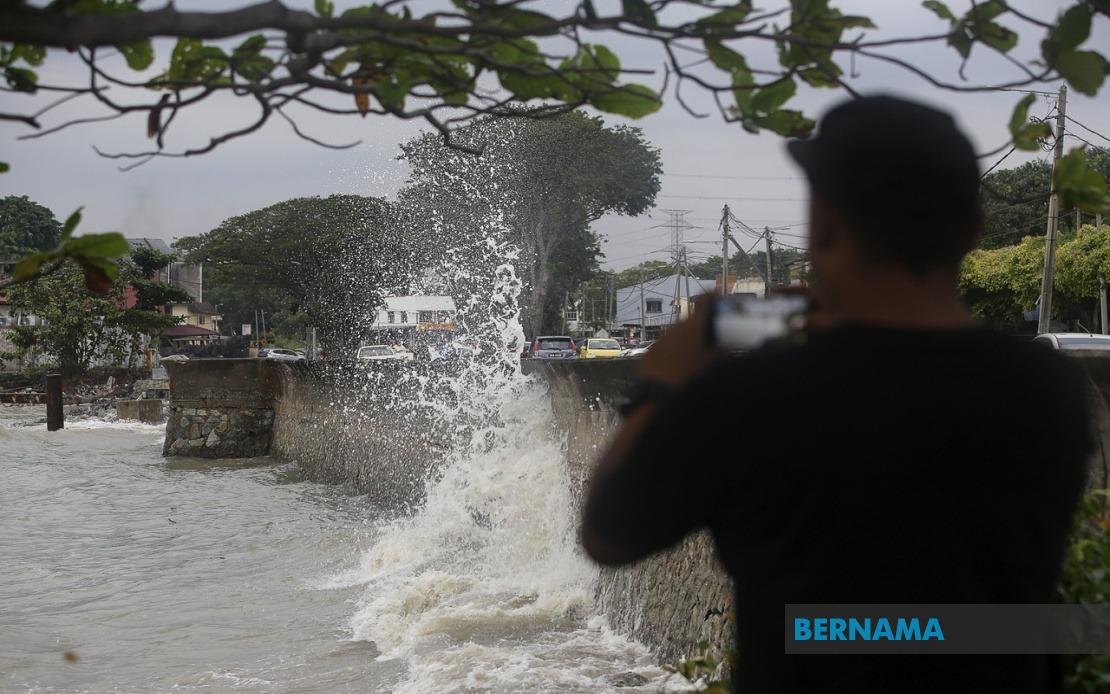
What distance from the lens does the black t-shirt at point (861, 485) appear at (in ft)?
3.84

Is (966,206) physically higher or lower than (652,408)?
higher

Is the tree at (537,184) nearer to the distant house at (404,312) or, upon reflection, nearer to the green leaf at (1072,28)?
the distant house at (404,312)

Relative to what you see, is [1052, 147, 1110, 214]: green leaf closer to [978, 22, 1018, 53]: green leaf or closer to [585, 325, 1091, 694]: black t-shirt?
[978, 22, 1018, 53]: green leaf

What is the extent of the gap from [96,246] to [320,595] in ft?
20.2

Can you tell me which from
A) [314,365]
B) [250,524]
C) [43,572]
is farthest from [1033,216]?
[43,572]

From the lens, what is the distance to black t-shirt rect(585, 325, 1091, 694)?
117cm

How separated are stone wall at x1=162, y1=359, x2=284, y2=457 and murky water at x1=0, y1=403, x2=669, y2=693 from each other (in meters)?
4.58

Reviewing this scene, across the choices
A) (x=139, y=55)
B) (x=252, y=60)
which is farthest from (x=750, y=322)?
(x=139, y=55)

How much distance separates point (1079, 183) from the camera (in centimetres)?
178

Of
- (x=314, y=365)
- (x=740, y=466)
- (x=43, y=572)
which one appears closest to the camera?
(x=740, y=466)

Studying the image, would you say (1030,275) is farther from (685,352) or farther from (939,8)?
(685,352)

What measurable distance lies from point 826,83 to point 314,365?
13.3m

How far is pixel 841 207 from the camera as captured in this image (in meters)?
1.25

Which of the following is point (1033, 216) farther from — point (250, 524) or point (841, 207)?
point (841, 207)
